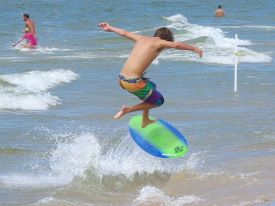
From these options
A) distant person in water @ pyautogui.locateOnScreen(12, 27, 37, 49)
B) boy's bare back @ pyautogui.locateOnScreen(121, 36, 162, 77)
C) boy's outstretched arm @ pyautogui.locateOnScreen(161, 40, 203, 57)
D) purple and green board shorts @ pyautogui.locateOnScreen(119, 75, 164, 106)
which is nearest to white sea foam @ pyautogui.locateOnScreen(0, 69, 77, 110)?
distant person in water @ pyautogui.locateOnScreen(12, 27, 37, 49)

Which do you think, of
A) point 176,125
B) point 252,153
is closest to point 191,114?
point 176,125

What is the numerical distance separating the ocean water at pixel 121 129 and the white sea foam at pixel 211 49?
2.6 inches

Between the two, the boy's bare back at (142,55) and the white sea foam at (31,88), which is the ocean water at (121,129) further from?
the boy's bare back at (142,55)

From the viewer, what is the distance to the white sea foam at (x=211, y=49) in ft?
74.0

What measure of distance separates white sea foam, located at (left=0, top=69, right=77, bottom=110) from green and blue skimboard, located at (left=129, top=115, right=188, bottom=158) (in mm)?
5788

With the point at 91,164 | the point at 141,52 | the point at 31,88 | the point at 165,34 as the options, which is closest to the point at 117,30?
the point at 141,52

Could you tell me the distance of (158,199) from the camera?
26.2 feet

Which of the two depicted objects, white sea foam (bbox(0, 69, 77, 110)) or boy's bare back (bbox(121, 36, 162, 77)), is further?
white sea foam (bbox(0, 69, 77, 110))

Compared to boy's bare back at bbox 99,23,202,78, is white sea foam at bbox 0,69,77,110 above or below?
below

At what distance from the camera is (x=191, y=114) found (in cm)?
1347

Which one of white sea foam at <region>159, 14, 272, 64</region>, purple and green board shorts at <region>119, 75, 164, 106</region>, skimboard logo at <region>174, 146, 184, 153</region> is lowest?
white sea foam at <region>159, 14, 272, 64</region>

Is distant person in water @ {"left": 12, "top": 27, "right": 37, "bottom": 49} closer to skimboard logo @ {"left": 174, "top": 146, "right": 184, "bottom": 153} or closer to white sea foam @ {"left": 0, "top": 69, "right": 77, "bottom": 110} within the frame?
white sea foam @ {"left": 0, "top": 69, "right": 77, "bottom": 110}

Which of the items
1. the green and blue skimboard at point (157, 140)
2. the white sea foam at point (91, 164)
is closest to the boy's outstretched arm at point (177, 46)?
the green and blue skimboard at point (157, 140)

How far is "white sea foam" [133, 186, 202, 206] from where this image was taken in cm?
779
